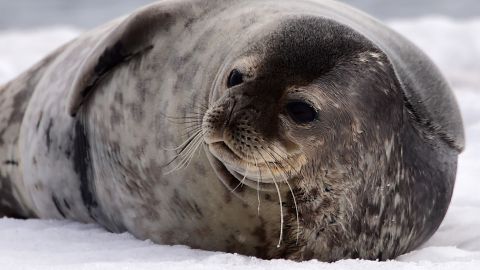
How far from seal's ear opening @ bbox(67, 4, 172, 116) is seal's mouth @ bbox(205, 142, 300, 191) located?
820mm

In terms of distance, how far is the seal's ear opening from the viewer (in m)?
3.70

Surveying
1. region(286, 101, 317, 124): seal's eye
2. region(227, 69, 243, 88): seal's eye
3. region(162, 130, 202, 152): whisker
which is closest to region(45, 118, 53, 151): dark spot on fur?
region(162, 130, 202, 152): whisker

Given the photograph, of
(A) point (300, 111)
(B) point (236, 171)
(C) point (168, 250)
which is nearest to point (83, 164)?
(C) point (168, 250)

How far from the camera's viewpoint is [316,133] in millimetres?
2900

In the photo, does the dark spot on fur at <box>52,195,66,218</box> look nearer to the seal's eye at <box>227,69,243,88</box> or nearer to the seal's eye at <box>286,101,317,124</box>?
the seal's eye at <box>227,69,243,88</box>

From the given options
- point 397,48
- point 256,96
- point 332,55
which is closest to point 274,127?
point 256,96

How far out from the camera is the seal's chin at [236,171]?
284 centimetres

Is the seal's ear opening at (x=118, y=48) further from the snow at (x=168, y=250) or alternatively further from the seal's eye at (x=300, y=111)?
the seal's eye at (x=300, y=111)

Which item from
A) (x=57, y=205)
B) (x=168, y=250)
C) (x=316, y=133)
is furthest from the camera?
(x=57, y=205)

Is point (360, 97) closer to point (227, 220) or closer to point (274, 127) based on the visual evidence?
point (274, 127)

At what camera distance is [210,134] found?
2.84 metres

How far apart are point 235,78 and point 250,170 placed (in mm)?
313

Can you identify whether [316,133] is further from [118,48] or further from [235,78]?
[118,48]

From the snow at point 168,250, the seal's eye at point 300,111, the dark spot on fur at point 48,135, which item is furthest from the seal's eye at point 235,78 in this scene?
the dark spot on fur at point 48,135
